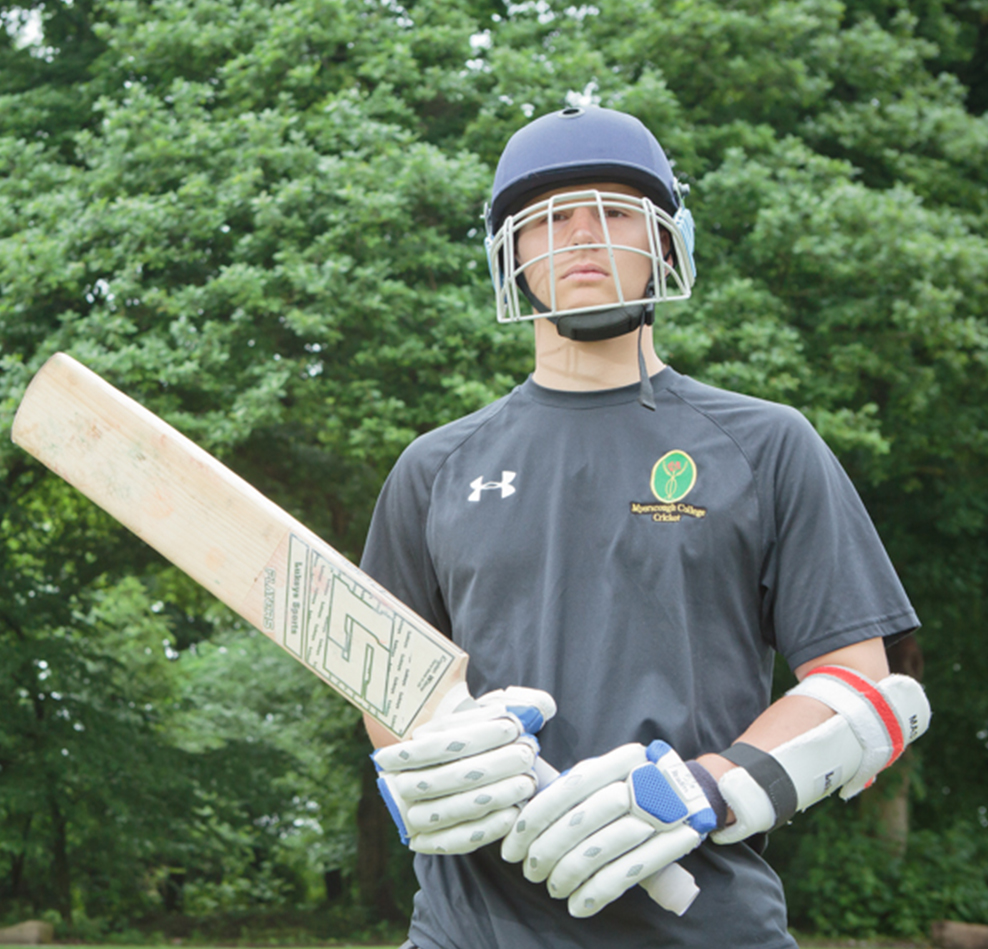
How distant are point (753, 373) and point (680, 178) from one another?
19.1 feet

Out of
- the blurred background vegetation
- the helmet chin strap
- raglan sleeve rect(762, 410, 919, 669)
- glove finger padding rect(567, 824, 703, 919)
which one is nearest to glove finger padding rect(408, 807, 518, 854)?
glove finger padding rect(567, 824, 703, 919)

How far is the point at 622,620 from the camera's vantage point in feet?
5.57

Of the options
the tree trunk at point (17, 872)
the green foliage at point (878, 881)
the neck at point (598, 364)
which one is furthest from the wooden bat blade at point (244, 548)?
the green foliage at point (878, 881)

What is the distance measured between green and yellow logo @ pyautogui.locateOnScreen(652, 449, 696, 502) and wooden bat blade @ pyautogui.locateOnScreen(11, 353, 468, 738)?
15.5 inches

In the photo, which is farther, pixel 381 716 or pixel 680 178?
pixel 680 178

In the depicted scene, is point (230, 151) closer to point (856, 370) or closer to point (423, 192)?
point (423, 192)

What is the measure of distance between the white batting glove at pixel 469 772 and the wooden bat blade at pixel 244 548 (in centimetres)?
14

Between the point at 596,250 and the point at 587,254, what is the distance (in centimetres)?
2

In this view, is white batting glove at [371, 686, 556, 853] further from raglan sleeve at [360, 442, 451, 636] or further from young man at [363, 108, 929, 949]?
raglan sleeve at [360, 442, 451, 636]

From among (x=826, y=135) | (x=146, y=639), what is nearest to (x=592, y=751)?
(x=826, y=135)

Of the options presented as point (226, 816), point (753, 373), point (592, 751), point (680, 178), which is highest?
point (753, 373)

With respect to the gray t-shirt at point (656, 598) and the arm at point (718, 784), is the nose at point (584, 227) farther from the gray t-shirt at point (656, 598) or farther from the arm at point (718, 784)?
the arm at point (718, 784)

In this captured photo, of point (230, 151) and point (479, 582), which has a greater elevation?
point (230, 151)

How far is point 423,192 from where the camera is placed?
796 centimetres
